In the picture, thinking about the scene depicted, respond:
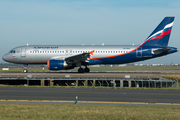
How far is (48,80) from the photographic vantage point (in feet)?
96.5

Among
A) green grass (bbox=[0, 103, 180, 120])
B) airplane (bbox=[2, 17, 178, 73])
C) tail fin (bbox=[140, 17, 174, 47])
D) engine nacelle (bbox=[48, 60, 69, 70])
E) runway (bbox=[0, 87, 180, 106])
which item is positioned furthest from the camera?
tail fin (bbox=[140, 17, 174, 47])

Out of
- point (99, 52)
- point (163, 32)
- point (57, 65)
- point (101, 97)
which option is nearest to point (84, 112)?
point (101, 97)

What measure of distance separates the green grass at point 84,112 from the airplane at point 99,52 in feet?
69.3

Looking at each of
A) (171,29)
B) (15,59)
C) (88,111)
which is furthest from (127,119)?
(15,59)

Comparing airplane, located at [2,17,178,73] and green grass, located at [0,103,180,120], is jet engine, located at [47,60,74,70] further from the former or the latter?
green grass, located at [0,103,180,120]

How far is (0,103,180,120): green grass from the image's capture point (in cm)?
1053

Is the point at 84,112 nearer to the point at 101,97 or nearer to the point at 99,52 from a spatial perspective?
the point at 101,97

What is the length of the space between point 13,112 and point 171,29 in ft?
97.2

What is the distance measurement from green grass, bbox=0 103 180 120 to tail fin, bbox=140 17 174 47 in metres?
24.3

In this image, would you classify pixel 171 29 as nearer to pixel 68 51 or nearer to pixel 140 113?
pixel 68 51

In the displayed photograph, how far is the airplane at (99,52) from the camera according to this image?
113 ft

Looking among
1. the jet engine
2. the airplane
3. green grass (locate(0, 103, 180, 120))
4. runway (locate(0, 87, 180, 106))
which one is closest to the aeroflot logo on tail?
the airplane

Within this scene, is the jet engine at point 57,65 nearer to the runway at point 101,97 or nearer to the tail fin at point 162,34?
the tail fin at point 162,34

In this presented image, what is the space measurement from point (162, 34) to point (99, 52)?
9500 millimetres
